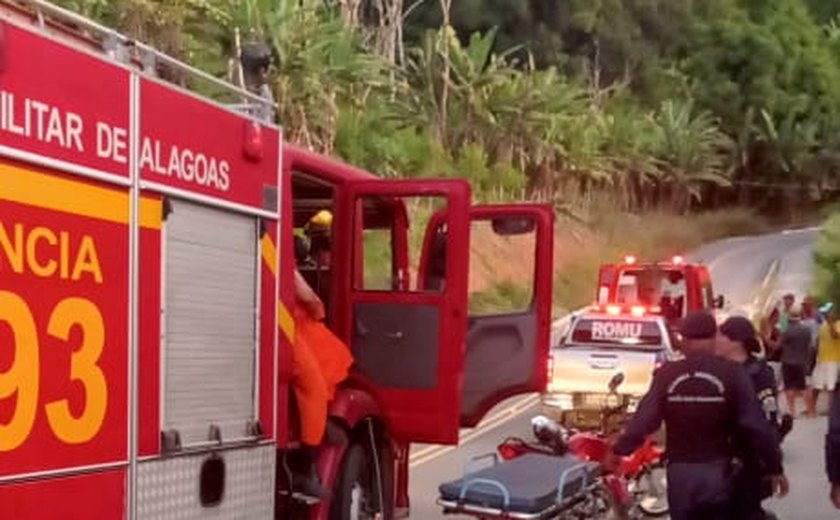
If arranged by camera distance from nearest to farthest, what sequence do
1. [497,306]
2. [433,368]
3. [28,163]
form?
1. [28,163]
2. [433,368]
3. [497,306]

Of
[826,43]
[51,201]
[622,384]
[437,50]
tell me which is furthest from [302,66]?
[826,43]

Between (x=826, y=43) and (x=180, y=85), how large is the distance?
65.8 m

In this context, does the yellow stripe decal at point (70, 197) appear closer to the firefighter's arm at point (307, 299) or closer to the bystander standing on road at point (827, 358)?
the firefighter's arm at point (307, 299)

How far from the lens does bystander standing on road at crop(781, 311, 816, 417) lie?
66.0ft

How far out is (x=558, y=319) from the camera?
3862 cm

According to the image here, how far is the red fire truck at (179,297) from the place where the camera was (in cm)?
556

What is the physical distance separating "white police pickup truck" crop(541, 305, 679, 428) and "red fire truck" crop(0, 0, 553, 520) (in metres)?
6.84

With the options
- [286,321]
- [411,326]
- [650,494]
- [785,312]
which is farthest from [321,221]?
[785,312]

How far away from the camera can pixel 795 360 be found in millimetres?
20062

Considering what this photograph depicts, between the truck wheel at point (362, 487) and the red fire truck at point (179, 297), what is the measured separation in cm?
2

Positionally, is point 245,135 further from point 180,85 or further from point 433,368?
point 433,368

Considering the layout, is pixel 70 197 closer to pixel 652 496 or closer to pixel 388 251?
pixel 388 251

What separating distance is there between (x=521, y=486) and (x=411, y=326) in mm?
1441

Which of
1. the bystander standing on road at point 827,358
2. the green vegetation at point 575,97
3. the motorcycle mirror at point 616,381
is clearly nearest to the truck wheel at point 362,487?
the motorcycle mirror at point 616,381
